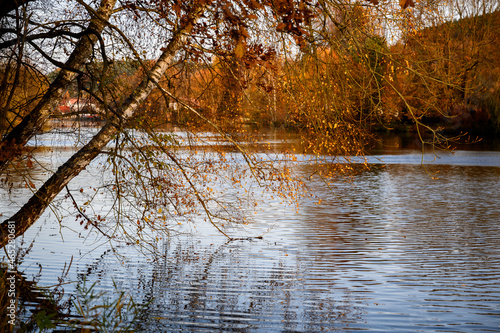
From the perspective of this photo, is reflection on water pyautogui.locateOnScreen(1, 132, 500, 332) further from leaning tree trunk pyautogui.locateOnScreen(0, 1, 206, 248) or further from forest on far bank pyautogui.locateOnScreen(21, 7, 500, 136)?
forest on far bank pyautogui.locateOnScreen(21, 7, 500, 136)

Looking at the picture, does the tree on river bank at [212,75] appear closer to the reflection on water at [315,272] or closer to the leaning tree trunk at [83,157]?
the leaning tree trunk at [83,157]

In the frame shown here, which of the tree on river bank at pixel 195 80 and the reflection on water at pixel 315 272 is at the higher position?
the tree on river bank at pixel 195 80

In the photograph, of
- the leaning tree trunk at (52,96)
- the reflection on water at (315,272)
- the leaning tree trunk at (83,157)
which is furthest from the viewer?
the leaning tree trunk at (83,157)

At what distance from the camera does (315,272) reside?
865 centimetres

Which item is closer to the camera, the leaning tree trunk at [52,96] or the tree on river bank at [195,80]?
the tree on river bank at [195,80]

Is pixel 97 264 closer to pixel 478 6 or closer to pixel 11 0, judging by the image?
pixel 11 0

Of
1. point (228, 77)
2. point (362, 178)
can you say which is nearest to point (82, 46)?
point (228, 77)

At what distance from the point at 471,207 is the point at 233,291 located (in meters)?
9.73

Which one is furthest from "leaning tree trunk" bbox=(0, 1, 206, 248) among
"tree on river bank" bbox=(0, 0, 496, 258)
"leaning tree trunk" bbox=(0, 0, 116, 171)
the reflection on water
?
the reflection on water

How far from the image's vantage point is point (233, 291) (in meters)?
7.73

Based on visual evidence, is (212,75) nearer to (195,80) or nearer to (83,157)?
(195,80)

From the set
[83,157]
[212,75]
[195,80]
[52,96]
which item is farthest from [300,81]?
[52,96]

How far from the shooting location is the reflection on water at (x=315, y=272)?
6.63 meters

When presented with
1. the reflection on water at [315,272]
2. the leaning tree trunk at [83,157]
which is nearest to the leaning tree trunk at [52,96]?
the leaning tree trunk at [83,157]
